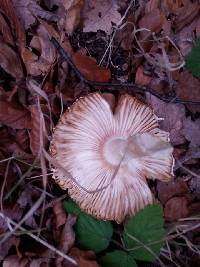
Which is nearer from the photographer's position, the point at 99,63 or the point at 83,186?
the point at 83,186

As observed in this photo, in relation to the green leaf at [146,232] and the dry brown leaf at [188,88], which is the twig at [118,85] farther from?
the green leaf at [146,232]

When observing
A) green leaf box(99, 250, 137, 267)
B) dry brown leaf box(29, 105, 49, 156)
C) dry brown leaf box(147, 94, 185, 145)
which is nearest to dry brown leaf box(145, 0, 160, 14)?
dry brown leaf box(147, 94, 185, 145)

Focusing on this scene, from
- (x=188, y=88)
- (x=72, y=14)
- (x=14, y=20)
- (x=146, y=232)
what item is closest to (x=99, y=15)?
(x=72, y=14)

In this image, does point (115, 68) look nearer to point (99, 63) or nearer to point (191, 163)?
point (99, 63)

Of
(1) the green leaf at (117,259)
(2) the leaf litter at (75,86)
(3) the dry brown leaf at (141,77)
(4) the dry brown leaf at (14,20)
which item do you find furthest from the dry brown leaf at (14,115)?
(1) the green leaf at (117,259)

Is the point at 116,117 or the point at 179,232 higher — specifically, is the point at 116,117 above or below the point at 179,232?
above

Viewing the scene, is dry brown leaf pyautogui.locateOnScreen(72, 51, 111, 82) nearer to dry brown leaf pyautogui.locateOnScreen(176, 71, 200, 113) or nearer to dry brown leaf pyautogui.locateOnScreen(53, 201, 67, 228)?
dry brown leaf pyautogui.locateOnScreen(176, 71, 200, 113)

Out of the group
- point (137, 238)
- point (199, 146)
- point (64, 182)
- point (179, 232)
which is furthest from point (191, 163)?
point (64, 182)

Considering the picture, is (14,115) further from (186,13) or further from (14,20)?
(186,13)
